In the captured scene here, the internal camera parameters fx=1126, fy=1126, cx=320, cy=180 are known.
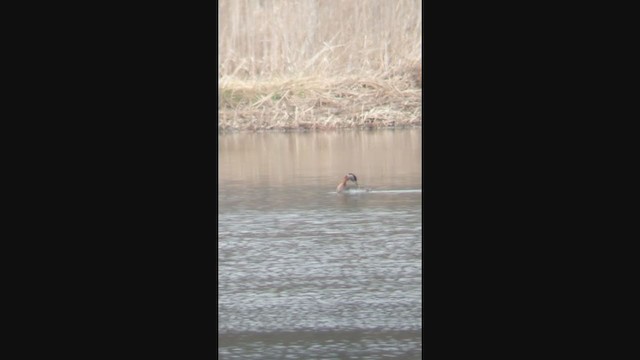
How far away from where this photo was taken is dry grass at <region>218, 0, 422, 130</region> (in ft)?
24.4

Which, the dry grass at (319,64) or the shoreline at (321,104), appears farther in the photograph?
the dry grass at (319,64)

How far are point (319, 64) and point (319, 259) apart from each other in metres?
4.98

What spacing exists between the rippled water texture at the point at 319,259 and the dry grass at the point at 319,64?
186cm

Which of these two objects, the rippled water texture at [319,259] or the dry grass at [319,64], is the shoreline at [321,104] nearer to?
the dry grass at [319,64]

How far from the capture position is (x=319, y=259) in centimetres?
321

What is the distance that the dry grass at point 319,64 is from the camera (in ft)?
24.4

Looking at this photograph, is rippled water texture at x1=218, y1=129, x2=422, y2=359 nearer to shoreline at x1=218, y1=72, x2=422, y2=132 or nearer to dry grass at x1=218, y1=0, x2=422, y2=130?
shoreline at x1=218, y1=72, x2=422, y2=132

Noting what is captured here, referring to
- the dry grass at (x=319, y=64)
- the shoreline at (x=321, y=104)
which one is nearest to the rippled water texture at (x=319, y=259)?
the shoreline at (x=321, y=104)

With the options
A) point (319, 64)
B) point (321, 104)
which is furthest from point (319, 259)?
point (319, 64)

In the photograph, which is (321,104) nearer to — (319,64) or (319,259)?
(319,64)

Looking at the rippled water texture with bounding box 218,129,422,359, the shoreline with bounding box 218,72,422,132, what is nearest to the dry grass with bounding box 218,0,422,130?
the shoreline with bounding box 218,72,422,132
